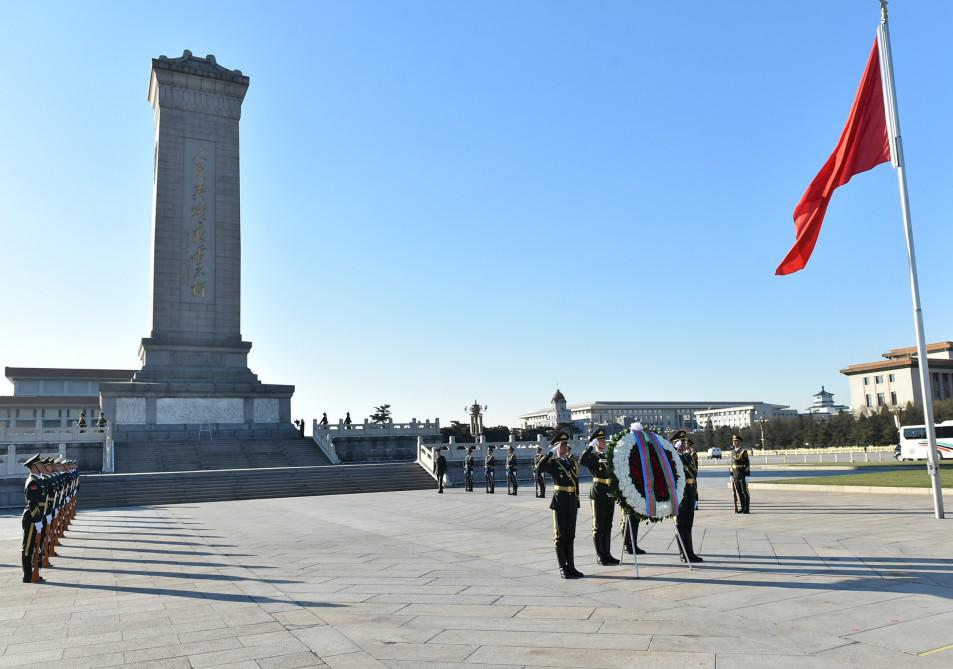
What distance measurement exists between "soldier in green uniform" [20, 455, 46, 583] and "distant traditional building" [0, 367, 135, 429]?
259 ft

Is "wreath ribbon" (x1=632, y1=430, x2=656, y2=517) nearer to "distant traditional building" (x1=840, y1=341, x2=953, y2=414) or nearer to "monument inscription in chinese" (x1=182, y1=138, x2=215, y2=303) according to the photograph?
"monument inscription in chinese" (x1=182, y1=138, x2=215, y2=303)

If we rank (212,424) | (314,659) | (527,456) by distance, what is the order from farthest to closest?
1. (212,424)
2. (527,456)
3. (314,659)

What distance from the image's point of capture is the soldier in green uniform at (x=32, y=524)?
1016 centimetres

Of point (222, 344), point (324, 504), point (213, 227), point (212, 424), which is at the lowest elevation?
point (324, 504)

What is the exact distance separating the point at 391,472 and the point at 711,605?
23760 mm

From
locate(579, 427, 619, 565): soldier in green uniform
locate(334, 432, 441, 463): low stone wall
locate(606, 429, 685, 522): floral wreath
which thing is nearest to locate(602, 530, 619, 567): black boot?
locate(579, 427, 619, 565): soldier in green uniform

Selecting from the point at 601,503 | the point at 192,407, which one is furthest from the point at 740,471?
the point at 192,407

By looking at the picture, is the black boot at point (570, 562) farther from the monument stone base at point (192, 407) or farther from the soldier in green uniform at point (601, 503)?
the monument stone base at point (192, 407)

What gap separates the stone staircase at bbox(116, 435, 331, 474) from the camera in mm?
32375

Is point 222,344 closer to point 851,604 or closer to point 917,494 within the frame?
point 917,494

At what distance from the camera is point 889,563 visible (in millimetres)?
9266

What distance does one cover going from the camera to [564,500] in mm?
9562

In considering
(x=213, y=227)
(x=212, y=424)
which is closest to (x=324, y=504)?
(x=212, y=424)

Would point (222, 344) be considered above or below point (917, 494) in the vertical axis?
above
